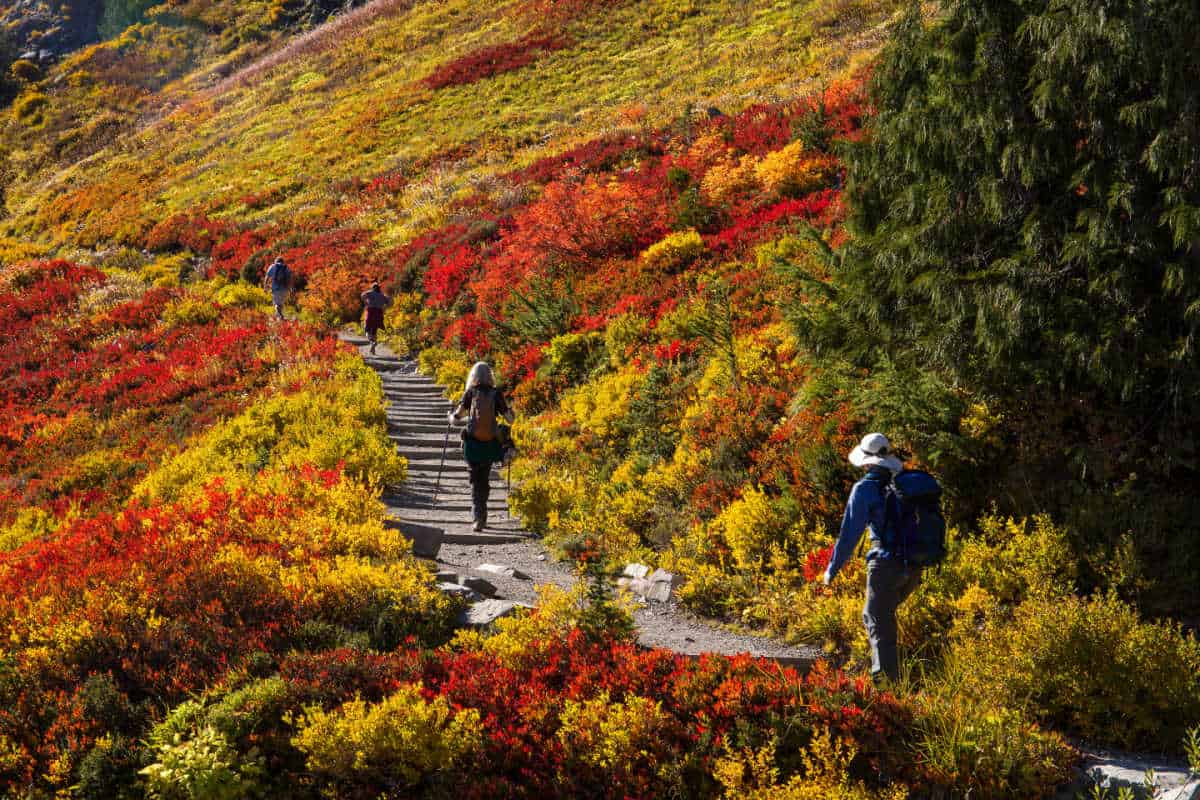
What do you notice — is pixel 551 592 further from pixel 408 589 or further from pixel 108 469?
pixel 108 469

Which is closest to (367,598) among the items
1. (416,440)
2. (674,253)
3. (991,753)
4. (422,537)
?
(422,537)

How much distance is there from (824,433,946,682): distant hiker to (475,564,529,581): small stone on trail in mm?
4059

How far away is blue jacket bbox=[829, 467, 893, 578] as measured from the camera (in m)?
5.38

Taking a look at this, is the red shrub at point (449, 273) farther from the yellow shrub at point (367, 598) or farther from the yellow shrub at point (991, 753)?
the yellow shrub at point (991, 753)

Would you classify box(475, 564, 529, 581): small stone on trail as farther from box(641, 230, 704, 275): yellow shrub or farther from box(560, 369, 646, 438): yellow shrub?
box(641, 230, 704, 275): yellow shrub

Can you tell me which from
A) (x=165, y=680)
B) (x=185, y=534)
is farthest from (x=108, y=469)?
(x=165, y=680)

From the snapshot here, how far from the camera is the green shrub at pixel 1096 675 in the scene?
190 inches

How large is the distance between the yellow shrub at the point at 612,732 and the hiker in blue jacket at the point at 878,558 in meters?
1.49

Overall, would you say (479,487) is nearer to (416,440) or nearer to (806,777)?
(416,440)

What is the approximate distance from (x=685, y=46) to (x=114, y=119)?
4195 centimetres

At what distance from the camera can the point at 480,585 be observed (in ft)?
25.8

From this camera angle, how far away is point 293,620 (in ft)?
20.6

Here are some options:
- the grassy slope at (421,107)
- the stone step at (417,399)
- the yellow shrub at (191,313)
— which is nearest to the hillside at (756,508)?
the stone step at (417,399)

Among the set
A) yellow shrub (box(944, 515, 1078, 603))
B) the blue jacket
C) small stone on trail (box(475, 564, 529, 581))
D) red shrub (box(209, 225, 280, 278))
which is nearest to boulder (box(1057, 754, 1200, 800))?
yellow shrub (box(944, 515, 1078, 603))
